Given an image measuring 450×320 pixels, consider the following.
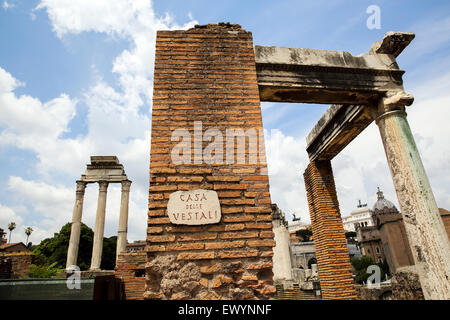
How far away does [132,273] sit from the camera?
9.50m

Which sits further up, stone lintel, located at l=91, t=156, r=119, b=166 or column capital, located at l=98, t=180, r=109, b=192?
stone lintel, located at l=91, t=156, r=119, b=166

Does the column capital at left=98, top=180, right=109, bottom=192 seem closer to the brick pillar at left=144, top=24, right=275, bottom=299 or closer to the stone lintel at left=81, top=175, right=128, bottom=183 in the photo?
the stone lintel at left=81, top=175, right=128, bottom=183

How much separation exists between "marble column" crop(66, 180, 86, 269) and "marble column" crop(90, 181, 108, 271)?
3.67ft

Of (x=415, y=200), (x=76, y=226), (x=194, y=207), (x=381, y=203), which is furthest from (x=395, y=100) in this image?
(x=381, y=203)

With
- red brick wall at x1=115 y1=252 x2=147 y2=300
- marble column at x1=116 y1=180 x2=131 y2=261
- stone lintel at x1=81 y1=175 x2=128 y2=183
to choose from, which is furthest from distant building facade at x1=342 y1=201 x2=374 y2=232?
red brick wall at x1=115 y1=252 x2=147 y2=300

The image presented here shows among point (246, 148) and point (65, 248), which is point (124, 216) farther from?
point (65, 248)

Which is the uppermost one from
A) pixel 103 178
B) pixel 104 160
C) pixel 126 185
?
pixel 104 160

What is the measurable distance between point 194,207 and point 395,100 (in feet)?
13.5

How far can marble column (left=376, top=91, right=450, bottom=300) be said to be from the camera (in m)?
3.67

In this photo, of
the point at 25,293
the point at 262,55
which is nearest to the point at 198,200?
the point at 262,55

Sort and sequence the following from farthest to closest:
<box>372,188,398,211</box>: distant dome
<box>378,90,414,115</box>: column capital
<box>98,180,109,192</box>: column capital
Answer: <box>372,188,398,211</box>: distant dome
<box>98,180,109,192</box>: column capital
<box>378,90,414,115</box>: column capital

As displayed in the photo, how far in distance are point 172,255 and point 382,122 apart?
438cm

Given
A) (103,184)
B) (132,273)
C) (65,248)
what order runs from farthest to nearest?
(65,248)
(103,184)
(132,273)

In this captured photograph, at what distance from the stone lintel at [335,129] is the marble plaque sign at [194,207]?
3923 millimetres
